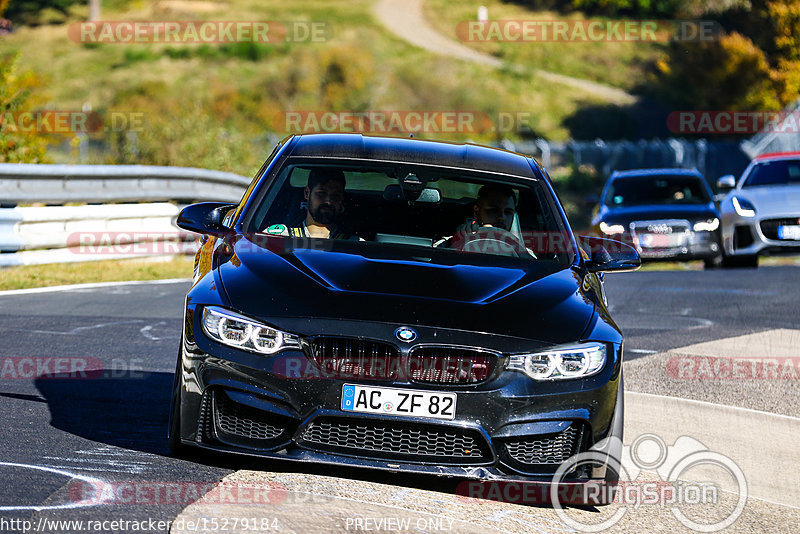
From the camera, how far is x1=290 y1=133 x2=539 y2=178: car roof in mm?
6973

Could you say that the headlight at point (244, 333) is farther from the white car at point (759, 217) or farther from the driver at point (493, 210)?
the white car at point (759, 217)

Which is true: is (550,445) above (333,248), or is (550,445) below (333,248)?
below

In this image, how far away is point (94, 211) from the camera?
14594 millimetres

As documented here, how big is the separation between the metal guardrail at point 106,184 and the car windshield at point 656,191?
20.0 ft

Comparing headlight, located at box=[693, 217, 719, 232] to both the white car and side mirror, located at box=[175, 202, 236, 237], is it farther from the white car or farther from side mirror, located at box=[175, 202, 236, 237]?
side mirror, located at box=[175, 202, 236, 237]

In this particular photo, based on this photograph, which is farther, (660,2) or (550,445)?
(660,2)

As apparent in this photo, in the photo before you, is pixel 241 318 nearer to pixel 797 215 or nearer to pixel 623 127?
pixel 797 215

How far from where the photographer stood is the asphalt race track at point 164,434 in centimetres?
497

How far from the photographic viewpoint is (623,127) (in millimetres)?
62156

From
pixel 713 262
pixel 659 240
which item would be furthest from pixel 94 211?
pixel 713 262

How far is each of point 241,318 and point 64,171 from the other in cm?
931

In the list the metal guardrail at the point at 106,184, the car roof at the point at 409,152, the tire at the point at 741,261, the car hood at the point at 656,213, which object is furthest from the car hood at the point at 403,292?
the tire at the point at 741,261

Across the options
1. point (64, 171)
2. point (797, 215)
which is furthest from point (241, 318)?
point (797, 215)

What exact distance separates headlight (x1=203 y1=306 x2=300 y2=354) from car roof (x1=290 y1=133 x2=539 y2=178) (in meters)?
1.73
